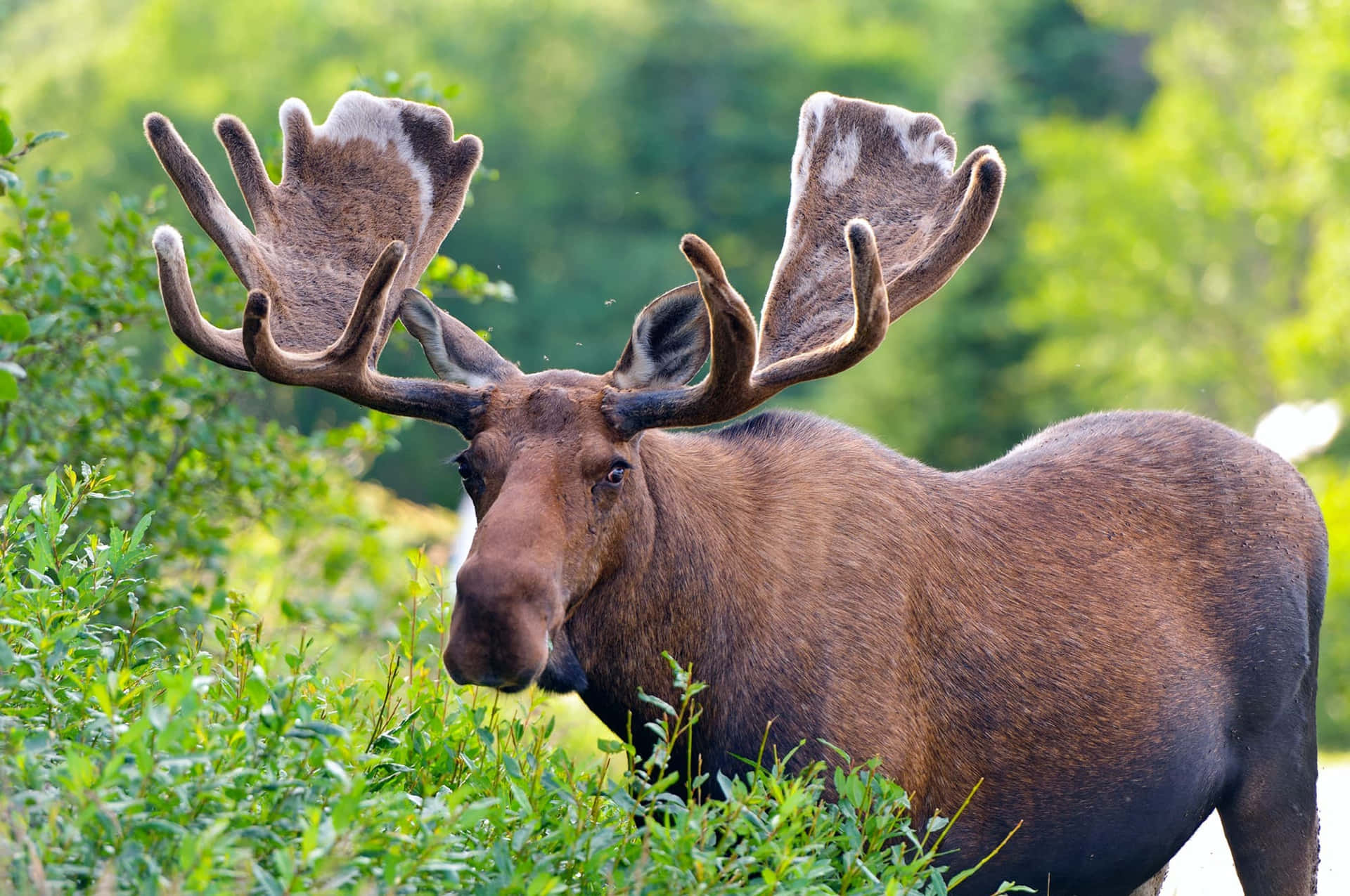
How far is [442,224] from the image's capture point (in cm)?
543

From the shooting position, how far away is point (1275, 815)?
4777 millimetres

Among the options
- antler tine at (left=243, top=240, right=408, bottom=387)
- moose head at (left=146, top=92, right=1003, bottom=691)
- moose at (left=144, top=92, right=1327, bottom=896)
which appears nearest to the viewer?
moose head at (left=146, top=92, right=1003, bottom=691)

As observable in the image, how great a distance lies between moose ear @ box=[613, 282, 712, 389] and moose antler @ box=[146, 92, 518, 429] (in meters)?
0.39

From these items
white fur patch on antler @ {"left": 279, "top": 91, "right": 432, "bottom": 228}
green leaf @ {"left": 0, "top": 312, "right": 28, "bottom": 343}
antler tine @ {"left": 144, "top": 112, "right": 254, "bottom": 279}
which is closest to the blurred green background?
white fur patch on antler @ {"left": 279, "top": 91, "right": 432, "bottom": 228}

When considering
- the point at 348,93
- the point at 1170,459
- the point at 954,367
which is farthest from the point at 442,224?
the point at 954,367

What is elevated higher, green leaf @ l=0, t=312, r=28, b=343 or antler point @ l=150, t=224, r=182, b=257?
antler point @ l=150, t=224, r=182, b=257

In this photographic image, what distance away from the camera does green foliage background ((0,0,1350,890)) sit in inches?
241

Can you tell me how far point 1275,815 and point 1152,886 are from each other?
90cm

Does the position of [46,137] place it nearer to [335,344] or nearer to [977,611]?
[335,344]

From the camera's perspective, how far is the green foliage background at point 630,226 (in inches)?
241

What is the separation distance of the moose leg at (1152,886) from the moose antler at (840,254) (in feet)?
7.36

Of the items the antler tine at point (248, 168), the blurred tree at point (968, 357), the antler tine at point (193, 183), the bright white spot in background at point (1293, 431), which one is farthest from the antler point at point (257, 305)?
the blurred tree at point (968, 357)

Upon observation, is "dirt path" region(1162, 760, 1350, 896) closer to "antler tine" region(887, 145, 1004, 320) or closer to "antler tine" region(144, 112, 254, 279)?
"antler tine" region(887, 145, 1004, 320)

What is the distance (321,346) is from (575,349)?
31.7 m
